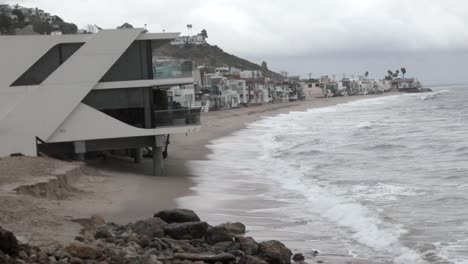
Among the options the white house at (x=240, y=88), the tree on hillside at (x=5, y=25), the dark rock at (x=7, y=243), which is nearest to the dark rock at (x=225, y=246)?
the dark rock at (x=7, y=243)

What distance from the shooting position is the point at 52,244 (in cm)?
1091

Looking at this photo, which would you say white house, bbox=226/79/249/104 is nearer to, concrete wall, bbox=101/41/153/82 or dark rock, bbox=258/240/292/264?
concrete wall, bbox=101/41/153/82

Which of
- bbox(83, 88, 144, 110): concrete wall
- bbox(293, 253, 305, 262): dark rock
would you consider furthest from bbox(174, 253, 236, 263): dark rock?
bbox(83, 88, 144, 110): concrete wall

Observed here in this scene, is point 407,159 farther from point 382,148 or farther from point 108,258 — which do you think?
point 108,258

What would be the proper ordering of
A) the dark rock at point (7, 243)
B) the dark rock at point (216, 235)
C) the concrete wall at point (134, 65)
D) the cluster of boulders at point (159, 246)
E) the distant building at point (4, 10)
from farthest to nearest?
1. the distant building at point (4, 10)
2. the concrete wall at point (134, 65)
3. the dark rock at point (216, 235)
4. the cluster of boulders at point (159, 246)
5. the dark rock at point (7, 243)

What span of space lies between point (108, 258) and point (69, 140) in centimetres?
1649

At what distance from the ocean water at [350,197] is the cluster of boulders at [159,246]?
153cm

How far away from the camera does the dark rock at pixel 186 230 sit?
1399cm

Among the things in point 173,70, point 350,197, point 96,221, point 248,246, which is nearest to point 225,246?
point 248,246

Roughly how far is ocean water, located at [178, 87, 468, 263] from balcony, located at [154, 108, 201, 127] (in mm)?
2377

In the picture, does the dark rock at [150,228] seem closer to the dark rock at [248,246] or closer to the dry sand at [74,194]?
the dry sand at [74,194]

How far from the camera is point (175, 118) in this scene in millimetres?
27172

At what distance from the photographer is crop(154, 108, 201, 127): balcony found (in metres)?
27.0

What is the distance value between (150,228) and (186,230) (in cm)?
84
